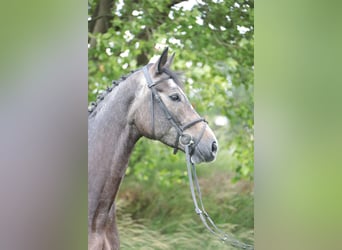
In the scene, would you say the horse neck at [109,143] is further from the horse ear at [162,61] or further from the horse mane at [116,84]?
the horse ear at [162,61]

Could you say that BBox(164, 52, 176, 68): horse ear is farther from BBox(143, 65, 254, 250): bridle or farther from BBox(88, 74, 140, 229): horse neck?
BBox(88, 74, 140, 229): horse neck

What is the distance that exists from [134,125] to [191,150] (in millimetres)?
358

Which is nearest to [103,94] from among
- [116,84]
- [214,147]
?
[116,84]

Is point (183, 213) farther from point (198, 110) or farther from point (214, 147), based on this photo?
point (198, 110)

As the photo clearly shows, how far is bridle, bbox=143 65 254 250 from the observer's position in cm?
281

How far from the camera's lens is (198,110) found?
9.87 ft

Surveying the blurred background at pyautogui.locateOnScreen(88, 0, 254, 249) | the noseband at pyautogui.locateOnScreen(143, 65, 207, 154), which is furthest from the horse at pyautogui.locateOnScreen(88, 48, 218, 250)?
the blurred background at pyautogui.locateOnScreen(88, 0, 254, 249)

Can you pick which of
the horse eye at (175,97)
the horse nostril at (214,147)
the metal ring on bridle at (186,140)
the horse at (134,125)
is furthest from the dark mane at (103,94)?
the horse nostril at (214,147)

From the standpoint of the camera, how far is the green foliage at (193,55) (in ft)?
9.93
